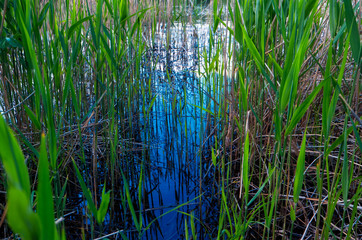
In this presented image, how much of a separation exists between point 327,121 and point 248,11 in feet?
1.90

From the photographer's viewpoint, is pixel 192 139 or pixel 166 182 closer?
pixel 166 182

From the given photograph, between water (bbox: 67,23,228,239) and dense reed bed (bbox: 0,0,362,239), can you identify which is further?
water (bbox: 67,23,228,239)

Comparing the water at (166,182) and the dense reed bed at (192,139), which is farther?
the water at (166,182)

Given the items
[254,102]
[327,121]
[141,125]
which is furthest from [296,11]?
[141,125]

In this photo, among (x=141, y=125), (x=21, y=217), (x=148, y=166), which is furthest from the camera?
(x=141, y=125)

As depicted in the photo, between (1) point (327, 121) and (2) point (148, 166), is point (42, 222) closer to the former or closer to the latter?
(1) point (327, 121)

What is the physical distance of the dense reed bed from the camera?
2.26 feet

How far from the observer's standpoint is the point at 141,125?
1.80m

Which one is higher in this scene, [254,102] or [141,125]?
[254,102]

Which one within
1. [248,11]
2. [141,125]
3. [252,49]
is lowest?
[141,125]

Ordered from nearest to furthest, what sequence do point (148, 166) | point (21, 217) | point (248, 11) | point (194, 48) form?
1. point (21, 217)
2. point (248, 11)
3. point (148, 166)
4. point (194, 48)

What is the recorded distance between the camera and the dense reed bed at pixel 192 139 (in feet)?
2.26

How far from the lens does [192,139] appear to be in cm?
171

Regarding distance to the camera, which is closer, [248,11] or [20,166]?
[20,166]
